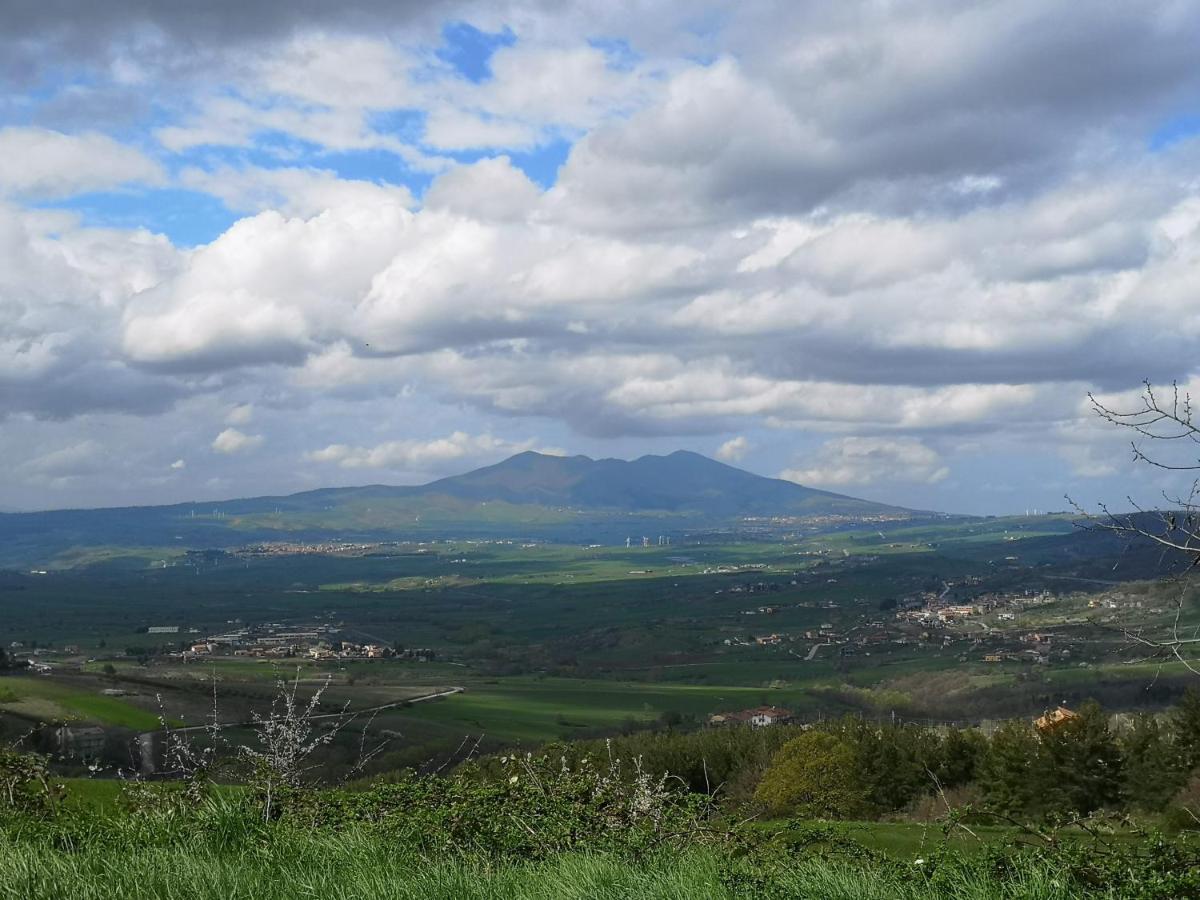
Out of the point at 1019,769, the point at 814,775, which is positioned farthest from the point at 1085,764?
the point at 814,775

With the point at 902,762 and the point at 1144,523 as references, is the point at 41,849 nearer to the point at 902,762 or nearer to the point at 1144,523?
the point at 1144,523

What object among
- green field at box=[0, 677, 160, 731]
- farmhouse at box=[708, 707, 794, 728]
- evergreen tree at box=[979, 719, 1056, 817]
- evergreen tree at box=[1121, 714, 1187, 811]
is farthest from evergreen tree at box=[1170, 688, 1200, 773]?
green field at box=[0, 677, 160, 731]

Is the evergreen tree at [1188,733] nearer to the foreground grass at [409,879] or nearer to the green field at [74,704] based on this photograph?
the foreground grass at [409,879]

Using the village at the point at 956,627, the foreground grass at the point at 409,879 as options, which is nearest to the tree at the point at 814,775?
the foreground grass at the point at 409,879

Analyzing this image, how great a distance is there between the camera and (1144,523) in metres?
8.94

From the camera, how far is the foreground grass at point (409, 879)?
5.50 m

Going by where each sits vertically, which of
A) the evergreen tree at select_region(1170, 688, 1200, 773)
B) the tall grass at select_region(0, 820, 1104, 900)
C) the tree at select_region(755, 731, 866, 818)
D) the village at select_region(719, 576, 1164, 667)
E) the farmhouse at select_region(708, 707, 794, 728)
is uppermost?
the tall grass at select_region(0, 820, 1104, 900)

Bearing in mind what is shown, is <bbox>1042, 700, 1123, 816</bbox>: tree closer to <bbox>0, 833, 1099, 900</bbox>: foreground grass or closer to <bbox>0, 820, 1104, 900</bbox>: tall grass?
<bbox>0, 820, 1104, 900</bbox>: tall grass

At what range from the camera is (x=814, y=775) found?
38.1 m

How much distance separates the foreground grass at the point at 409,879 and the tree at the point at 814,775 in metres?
30.5

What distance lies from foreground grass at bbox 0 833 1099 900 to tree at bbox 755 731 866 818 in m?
30.5

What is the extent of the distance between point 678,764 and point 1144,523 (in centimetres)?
3382

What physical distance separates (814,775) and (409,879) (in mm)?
34639

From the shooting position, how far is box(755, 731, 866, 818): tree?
121 feet
